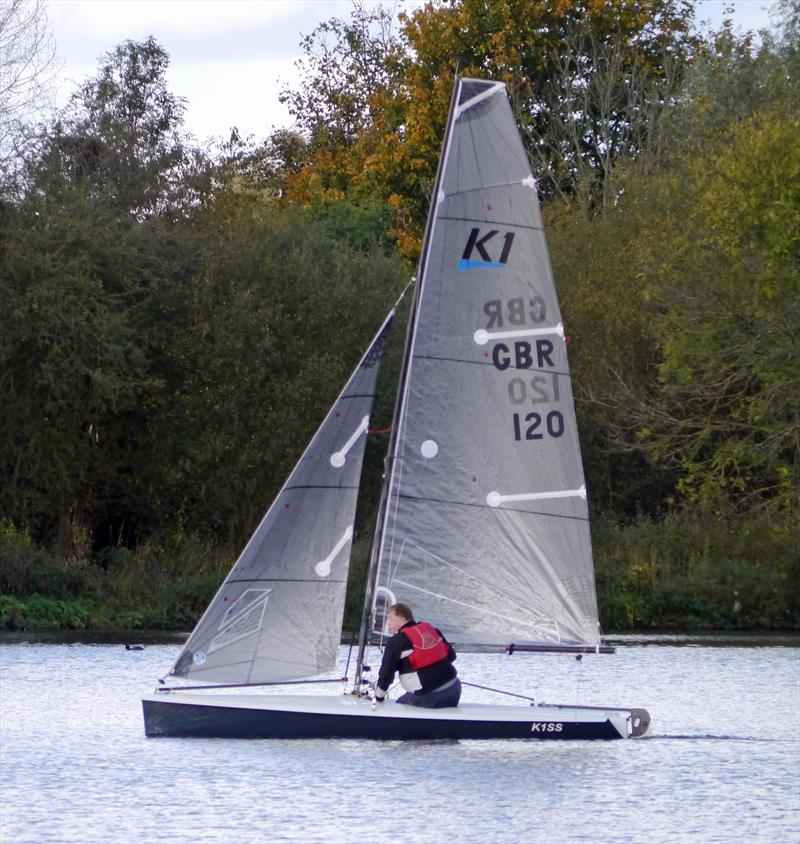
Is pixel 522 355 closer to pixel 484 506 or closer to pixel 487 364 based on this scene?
pixel 487 364

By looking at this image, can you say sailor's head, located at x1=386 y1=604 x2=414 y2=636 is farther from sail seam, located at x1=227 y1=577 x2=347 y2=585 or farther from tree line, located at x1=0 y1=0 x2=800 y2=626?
tree line, located at x1=0 y1=0 x2=800 y2=626

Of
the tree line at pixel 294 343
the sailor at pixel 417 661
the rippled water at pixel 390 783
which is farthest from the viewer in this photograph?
the tree line at pixel 294 343

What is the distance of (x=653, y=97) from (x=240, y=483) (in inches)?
770

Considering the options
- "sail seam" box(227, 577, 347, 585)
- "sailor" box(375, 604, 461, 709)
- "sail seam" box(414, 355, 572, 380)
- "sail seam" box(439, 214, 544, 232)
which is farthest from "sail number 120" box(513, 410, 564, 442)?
"sail seam" box(227, 577, 347, 585)

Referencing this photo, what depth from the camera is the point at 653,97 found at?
172ft

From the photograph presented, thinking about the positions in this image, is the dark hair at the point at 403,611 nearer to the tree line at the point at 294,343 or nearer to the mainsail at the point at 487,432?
the mainsail at the point at 487,432

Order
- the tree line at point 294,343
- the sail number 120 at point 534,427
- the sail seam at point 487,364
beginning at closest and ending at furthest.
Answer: the sail seam at point 487,364, the sail number 120 at point 534,427, the tree line at point 294,343

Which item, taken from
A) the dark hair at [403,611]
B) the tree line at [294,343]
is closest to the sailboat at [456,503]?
the dark hair at [403,611]

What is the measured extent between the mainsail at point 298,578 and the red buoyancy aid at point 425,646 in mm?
968

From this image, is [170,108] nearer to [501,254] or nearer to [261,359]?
[261,359]

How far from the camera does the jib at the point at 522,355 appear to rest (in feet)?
64.1

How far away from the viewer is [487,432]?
19.6 meters

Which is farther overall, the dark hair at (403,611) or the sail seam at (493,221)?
the sail seam at (493,221)

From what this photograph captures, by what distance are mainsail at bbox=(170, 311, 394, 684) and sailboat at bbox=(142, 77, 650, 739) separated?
0.02 m
